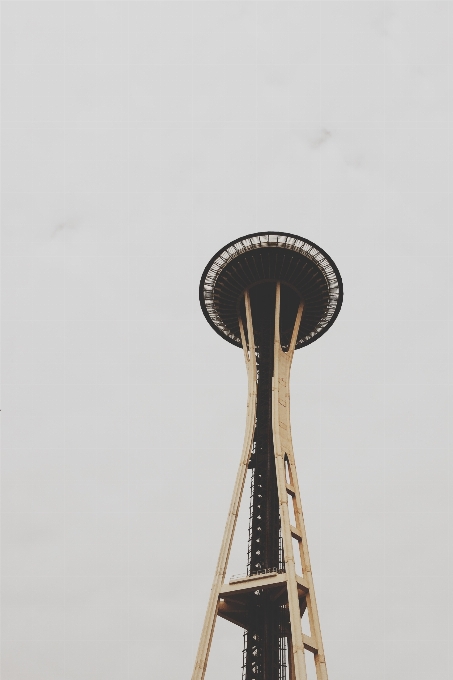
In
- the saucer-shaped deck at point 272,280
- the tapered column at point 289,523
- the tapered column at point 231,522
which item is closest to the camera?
the tapered column at point 289,523

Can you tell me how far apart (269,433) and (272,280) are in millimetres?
12012

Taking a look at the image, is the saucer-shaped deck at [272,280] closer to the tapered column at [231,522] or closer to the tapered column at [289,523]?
the tapered column at [289,523]

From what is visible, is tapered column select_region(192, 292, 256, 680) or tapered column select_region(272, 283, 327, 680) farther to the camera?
tapered column select_region(192, 292, 256, 680)

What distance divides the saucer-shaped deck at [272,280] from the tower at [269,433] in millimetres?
77

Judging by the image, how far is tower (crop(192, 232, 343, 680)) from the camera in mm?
39469

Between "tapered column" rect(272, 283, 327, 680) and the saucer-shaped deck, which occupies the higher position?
the saucer-shaped deck

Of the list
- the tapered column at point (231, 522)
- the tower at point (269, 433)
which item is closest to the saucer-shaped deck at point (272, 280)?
the tower at point (269, 433)

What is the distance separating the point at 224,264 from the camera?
52.0 m

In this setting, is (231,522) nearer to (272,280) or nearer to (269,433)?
(269,433)

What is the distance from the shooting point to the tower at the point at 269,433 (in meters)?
39.5

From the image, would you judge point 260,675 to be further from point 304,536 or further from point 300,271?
point 300,271

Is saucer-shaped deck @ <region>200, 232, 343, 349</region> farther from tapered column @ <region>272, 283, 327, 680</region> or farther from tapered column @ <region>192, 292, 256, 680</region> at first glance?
tapered column @ <region>192, 292, 256, 680</region>

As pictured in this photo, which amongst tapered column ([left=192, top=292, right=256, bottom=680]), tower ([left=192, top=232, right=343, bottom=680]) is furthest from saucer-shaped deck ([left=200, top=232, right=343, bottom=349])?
tapered column ([left=192, top=292, right=256, bottom=680])

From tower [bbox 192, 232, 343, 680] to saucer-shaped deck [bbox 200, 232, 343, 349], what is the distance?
8 centimetres
